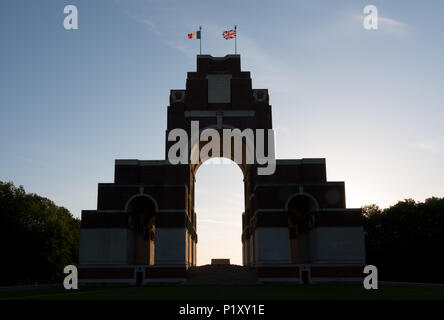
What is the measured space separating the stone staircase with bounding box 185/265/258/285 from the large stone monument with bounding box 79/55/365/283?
1.27 m

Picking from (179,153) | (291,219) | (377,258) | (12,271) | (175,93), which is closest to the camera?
(179,153)

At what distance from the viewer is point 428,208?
65.9 meters

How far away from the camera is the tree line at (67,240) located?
2445 inches

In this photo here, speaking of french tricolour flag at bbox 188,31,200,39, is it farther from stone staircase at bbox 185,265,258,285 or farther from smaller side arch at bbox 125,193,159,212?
stone staircase at bbox 185,265,258,285

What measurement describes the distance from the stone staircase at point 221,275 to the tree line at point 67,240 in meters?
27.9

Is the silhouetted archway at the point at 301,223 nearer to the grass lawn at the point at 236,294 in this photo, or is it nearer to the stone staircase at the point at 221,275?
the stone staircase at the point at 221,275

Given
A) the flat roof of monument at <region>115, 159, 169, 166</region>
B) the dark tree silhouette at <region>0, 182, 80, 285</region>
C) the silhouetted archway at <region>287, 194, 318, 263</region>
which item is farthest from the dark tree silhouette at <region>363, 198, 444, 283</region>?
the dark tree silhouette at <region>0, 182, 80, 285</region>

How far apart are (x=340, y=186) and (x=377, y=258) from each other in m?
29.1

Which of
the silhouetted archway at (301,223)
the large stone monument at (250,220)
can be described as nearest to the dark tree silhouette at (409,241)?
the silhouetted archway at (301,223)

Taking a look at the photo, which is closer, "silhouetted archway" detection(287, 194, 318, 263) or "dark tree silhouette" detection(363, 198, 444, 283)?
"silhouetted archway" detection(287, 194, 318, 263)

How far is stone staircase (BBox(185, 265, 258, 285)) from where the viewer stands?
43.1 metres
